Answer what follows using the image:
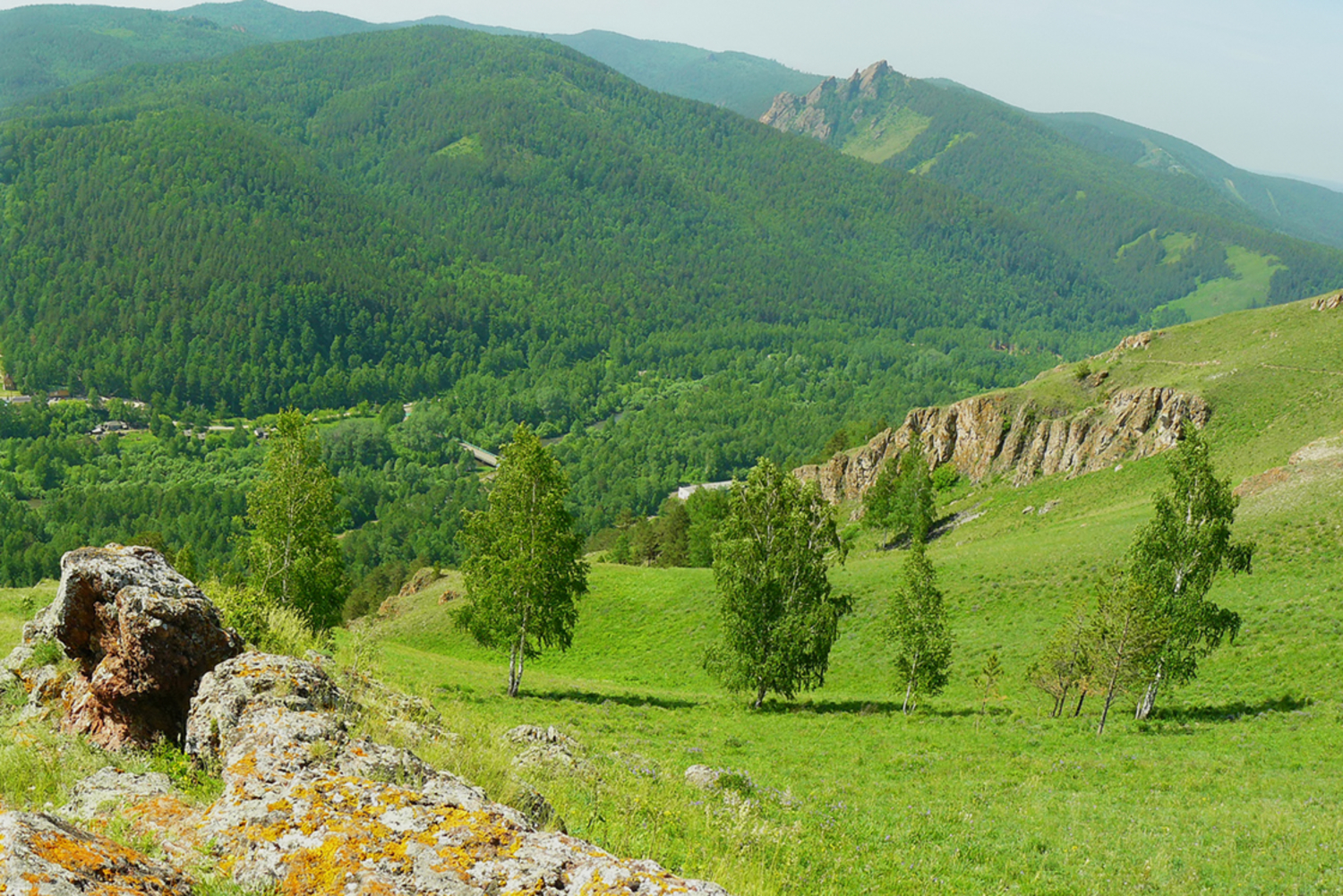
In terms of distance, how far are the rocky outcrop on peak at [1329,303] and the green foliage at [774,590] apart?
7993 cm

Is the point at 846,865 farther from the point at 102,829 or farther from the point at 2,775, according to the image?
the point at 2,775

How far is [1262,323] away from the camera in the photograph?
286 feet

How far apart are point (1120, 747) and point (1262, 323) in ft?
268

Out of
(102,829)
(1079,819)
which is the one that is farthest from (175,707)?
(1079,819)

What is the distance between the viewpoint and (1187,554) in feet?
102

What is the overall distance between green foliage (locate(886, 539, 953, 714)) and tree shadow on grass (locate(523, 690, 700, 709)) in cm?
999

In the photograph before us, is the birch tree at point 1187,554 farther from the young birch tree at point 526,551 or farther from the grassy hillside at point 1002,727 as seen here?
the young birch tree at point 526,551

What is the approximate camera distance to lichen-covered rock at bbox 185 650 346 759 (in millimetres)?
9297

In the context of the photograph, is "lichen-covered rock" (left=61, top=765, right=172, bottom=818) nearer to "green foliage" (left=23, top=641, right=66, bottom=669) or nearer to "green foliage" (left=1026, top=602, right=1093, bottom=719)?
"green foliage" (left=23, top=641, right=66, bottom=669)

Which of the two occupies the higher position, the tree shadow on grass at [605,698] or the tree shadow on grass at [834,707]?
the tree shadow on grass at [834,707]

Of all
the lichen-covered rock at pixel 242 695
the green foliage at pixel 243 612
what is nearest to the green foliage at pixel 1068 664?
the green foliage at pixel 243 612

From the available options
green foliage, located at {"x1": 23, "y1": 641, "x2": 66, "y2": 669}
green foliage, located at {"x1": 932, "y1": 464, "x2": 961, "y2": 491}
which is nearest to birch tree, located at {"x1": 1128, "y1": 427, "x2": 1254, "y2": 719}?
green foliage, located at {"x1": 23, "y1": 641, "x2": 66, "y2": 669}

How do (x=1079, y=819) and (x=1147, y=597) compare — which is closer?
(x=1079, y=819)

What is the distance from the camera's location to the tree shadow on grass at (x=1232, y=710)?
99.5ft
